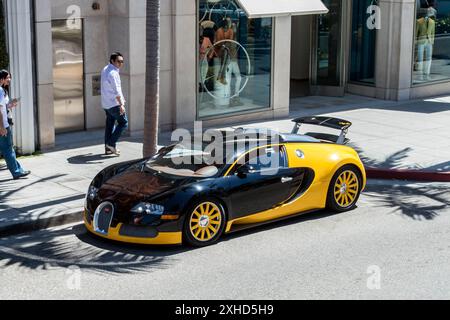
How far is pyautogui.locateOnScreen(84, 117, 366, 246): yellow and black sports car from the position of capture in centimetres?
1090

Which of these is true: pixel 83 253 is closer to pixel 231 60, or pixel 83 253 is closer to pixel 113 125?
pixel 113 125

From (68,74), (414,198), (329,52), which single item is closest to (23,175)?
(68,74)

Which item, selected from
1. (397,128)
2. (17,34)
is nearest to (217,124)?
(397,128)

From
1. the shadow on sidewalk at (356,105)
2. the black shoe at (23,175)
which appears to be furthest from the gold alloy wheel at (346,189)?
the shadow on sidewalk at (356,105)

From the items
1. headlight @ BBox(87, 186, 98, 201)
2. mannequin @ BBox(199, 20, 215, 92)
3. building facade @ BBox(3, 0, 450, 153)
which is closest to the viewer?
headlight @ BBox(87, 186, 98, 201)

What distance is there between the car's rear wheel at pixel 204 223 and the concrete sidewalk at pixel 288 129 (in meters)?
2.13

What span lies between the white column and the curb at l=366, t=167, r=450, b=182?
6.08 meters

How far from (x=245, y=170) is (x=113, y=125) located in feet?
15.9

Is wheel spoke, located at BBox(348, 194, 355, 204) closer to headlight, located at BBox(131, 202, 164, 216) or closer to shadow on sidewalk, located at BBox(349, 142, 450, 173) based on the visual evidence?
shadow on sidewalk, located at BBox(349, 142, 450, 173)

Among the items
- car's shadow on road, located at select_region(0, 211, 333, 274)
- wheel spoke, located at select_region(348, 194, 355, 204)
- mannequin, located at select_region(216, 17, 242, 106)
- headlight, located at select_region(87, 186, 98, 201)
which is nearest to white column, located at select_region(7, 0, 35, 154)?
car's shadow on road, located at select_region(0, 211, 333, 274)

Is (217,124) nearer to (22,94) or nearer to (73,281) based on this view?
(22,94)

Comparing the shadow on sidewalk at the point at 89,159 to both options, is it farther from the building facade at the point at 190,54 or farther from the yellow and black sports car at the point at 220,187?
the yellow and black sports car at the point at 220,187

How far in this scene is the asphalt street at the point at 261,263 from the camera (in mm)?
9531

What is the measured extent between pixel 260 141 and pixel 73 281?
3.67 metres
